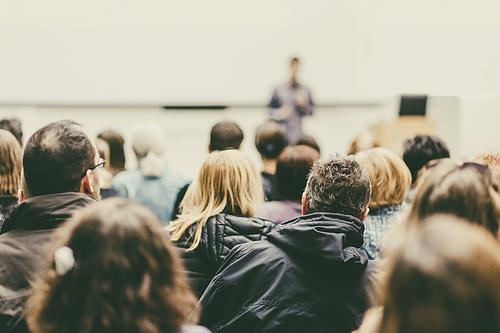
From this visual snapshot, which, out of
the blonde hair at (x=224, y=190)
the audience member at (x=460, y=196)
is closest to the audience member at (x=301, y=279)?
the audience member at (x=460, y=196)

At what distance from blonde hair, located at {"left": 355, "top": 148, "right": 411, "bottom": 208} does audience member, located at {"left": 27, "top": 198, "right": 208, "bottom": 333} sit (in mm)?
1487

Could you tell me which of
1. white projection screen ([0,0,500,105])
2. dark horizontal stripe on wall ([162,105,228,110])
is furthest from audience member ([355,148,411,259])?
dark horizontal stripe on wall ([162,105,228,110])

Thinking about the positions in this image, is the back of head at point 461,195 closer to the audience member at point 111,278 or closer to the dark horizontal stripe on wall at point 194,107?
the audience member at point 111,278

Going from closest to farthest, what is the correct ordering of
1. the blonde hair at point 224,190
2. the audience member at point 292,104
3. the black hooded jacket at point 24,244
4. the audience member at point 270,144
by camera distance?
1. the black hooded jacket at point 24,244
2. the blonde hair at point 224,190
3. the audience member at point 270,144
4. the audience member at point 292,104

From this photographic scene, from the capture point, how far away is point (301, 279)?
1.29m

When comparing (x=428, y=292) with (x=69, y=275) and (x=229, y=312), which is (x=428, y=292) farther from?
(x=229, y=312)

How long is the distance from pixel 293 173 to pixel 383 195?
1.52ft

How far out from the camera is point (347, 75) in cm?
671

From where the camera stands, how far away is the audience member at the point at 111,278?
761 mm

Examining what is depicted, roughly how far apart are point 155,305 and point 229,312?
62cm

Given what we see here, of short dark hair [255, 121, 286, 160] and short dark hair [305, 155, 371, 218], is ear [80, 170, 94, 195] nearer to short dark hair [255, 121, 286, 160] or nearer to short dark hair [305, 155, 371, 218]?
short dark hair [305, 155, 371, 218]

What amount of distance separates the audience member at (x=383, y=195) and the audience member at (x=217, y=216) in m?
0.56

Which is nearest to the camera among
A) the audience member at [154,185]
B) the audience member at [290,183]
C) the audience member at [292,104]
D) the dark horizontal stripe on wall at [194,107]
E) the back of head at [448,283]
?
the back of head at [448,283]

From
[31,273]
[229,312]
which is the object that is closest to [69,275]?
[31,273]
